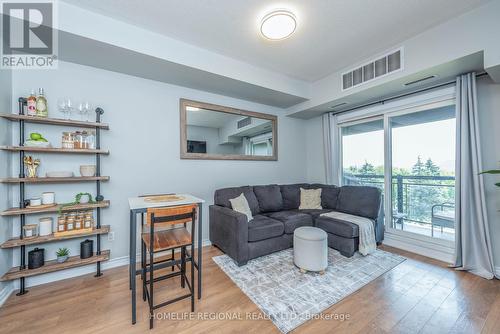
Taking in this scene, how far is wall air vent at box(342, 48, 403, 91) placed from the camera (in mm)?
2543

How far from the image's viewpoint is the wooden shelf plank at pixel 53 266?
74.8 inches

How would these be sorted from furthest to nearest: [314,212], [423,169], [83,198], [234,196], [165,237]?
1. [314,212]
2. [234,196]
3. [423,169]
4. [83,198]
5. [165,237]

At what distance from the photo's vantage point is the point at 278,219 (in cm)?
301

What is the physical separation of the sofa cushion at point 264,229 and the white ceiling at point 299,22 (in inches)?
90.9

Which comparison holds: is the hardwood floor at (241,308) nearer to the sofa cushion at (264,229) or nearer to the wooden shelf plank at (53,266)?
the wooden shelf plank at (53,266)

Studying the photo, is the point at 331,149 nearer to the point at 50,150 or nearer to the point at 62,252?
the point at 50,150

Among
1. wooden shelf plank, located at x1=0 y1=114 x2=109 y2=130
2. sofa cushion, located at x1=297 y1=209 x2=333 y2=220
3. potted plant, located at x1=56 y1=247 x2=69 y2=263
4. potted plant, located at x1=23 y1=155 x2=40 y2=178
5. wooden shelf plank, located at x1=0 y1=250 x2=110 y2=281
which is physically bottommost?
wooden shelf plank, located at x1=0 y1=250 x2=110 y2=281

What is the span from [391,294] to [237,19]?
3.16 metres

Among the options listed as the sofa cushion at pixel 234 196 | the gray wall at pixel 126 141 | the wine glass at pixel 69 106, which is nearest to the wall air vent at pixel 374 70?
the gray wall at pixel 126 141

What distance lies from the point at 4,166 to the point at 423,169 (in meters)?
5.16

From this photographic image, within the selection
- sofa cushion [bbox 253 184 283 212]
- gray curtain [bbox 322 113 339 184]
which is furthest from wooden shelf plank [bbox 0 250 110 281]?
gray curtain [bbox 322 113 339 184]

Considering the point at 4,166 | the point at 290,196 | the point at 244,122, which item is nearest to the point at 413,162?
the point at 290,196

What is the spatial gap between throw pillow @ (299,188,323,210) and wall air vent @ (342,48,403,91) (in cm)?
184

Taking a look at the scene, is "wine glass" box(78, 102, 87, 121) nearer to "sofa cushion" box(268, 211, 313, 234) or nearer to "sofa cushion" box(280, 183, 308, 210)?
"sofa cushion" box(268, 211, 313, 234)
